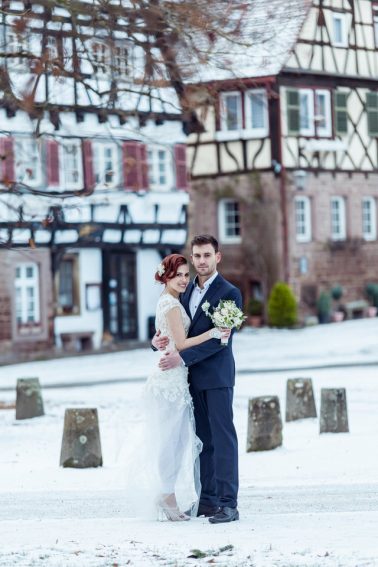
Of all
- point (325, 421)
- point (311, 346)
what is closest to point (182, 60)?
point (325, 421)

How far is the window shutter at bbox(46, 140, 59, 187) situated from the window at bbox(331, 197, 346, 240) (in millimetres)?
11231

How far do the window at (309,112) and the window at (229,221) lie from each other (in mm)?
2638

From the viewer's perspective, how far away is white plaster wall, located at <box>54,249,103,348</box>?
35.4 m

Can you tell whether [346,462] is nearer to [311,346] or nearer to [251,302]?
[311,346]

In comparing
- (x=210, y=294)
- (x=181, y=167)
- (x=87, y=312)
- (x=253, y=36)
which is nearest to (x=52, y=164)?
(x=87, y=312)

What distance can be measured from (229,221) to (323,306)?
11.4ft

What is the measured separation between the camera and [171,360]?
406 inches

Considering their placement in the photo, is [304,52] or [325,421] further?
[304,52]

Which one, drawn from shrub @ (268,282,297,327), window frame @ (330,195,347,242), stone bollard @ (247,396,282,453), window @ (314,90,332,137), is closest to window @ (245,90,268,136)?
window @ (314,90,332,137)

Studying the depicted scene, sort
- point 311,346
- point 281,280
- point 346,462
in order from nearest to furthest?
point 346,462
point 311,346
point 281,280

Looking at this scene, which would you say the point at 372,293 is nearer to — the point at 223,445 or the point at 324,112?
the point at 324,112

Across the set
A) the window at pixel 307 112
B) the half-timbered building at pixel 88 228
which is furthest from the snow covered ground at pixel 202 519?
the window at pixel 307 112

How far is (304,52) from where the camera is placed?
41250 millimetres

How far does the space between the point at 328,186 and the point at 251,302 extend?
4.17 metres
